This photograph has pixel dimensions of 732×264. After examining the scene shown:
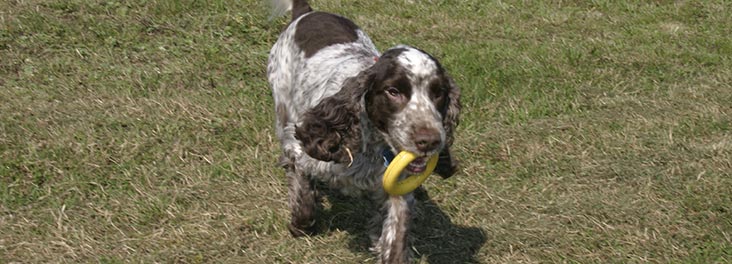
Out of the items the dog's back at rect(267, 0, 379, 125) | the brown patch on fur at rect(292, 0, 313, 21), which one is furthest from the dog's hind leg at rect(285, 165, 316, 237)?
the brown patch on fur at rect(292, 0, 313, 21)

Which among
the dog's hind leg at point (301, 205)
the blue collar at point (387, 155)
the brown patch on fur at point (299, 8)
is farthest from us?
the brown patch on fur at point (299, 8)

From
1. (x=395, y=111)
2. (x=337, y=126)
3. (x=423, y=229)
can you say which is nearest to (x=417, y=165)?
(x=395, y=111)

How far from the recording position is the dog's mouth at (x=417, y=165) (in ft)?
15.5

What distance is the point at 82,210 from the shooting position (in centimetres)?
578

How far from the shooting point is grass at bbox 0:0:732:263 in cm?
562

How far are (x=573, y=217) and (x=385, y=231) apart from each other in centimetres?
138

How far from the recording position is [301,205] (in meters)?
5.57

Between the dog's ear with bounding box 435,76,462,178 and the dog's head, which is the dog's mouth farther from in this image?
the dog's ear with bounding box 435,76,462,178

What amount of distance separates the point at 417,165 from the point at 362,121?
47 centimetres

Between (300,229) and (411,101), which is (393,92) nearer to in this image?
(411,101)

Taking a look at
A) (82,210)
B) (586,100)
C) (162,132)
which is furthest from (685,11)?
(82,210)

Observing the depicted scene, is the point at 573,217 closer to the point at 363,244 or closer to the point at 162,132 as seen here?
the point at 363,244

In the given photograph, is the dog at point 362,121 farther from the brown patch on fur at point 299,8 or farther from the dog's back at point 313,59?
the brown patch on fur at point 299,8

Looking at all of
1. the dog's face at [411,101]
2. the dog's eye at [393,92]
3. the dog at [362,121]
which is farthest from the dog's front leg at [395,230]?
the dog's eye at [393,92]
